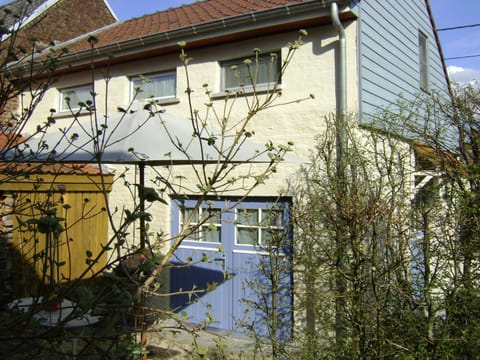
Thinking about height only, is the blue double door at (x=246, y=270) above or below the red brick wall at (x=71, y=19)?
below

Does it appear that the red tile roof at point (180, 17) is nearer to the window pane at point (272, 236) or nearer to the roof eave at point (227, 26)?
the roof eave at point (227, 26)

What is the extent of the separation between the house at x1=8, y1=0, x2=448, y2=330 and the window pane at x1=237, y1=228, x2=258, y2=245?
2 centimetres

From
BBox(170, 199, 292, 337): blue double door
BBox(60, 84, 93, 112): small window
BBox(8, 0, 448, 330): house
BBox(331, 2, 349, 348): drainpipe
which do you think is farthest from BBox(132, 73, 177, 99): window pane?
BBox(331, 2, 349, 348): drainpipe

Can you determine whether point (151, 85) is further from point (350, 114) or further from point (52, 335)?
point (52, 335)

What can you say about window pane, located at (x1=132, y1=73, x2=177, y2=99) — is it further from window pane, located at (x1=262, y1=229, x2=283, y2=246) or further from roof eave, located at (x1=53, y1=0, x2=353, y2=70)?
window pane, located at (x1=262, y1=229, x2=283, y2=246)

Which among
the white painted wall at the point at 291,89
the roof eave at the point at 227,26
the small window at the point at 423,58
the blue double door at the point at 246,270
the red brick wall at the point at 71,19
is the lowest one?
the blue double door at the point at 246,270

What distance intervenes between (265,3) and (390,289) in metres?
5.62

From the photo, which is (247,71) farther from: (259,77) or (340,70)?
(340,70)

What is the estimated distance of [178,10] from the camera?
11195mm

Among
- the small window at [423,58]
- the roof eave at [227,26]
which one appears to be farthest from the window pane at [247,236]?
the small window at [423,58]

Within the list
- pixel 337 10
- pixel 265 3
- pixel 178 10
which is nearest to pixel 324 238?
pixel 337 10

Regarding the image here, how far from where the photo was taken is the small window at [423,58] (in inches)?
418

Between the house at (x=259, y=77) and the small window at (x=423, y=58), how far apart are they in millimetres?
979

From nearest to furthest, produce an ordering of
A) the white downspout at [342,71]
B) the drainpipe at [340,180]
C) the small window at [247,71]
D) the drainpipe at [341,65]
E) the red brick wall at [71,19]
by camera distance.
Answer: the drainpipe at [340,180]
the drainpipe at [341,65]
the white downspout at [342,71]
the small window at [247,71]
the red brick wall at [71,19]
